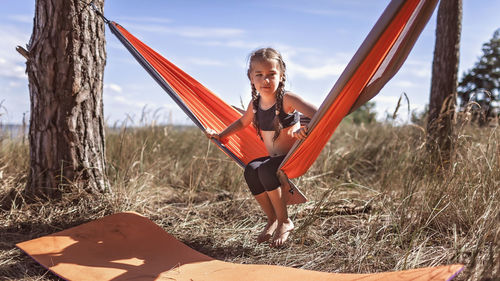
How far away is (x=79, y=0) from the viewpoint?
234 centimetres

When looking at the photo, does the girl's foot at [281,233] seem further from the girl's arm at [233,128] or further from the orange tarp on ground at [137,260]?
the girl's arm at [233,128]

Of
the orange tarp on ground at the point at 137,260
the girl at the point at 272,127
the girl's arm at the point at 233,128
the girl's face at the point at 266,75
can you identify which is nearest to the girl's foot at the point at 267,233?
the girl at the point at 272,127

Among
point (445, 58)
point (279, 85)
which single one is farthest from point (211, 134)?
point (445, 58)

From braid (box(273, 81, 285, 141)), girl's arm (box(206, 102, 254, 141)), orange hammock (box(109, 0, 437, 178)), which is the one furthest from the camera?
girl's arm (box(206, 102, 254, 141))

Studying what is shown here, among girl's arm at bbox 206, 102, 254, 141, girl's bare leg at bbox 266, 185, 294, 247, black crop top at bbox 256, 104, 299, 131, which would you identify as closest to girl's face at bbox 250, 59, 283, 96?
black crop top at bbox 256, 104, 299, 131

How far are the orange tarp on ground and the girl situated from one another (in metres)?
0.34

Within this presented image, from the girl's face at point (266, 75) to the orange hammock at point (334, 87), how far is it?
13.6 inches

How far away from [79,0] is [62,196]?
119 centimetres

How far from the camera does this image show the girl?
192 centimetres

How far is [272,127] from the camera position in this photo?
2.01 metres

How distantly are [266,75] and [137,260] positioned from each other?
1.08 metres

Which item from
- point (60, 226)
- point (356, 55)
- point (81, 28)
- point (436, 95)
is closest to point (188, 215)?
point (60, 226)

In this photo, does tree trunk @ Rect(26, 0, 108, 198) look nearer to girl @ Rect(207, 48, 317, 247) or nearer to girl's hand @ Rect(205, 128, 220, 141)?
girl's hand @ Rect(205, 128, 220, 141)

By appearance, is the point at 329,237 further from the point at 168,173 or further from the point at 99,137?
the point at 168,173
